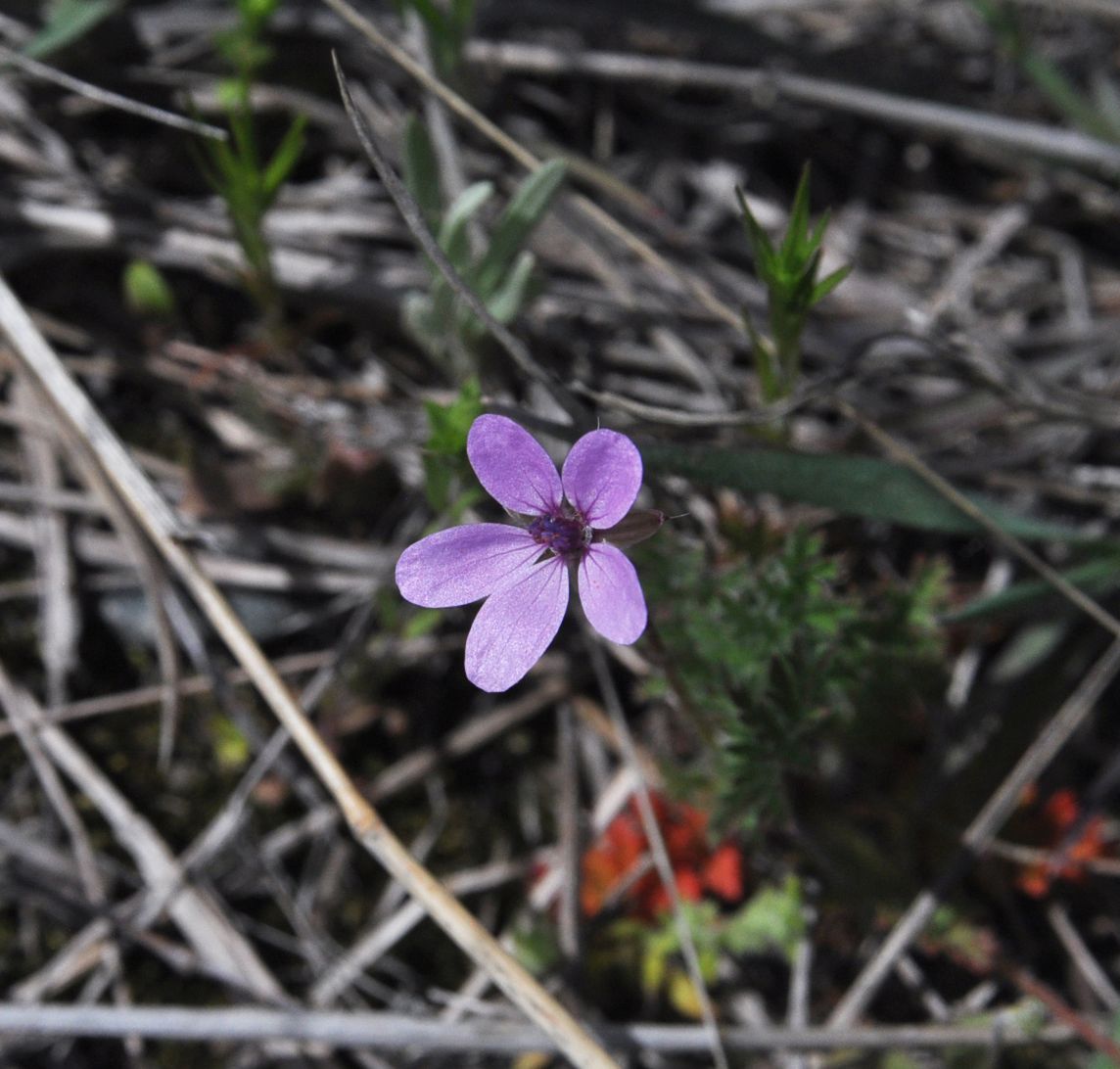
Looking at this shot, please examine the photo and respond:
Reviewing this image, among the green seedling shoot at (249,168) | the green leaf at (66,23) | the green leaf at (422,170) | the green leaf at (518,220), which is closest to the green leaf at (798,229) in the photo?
the green leaf at (518,220)

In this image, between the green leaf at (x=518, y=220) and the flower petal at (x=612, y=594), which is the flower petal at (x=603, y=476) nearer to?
the flower petal at (x=612, y=594)

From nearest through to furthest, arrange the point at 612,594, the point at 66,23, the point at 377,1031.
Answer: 1. the point at 612,594
2. the point at 377,1031
3. the point at 66,23

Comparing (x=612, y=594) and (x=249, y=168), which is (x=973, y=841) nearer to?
(x=612, y=594)

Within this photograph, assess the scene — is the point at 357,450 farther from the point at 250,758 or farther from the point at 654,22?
the point at 654,22

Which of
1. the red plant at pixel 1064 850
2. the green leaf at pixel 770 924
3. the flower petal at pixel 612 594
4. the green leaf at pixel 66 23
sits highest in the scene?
the green leaf at pixel 66 23

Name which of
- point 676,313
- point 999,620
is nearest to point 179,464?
point 676,313

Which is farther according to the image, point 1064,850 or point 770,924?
point 1064,850

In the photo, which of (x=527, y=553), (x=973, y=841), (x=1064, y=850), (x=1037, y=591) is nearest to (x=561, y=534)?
(x=527, y=553)
